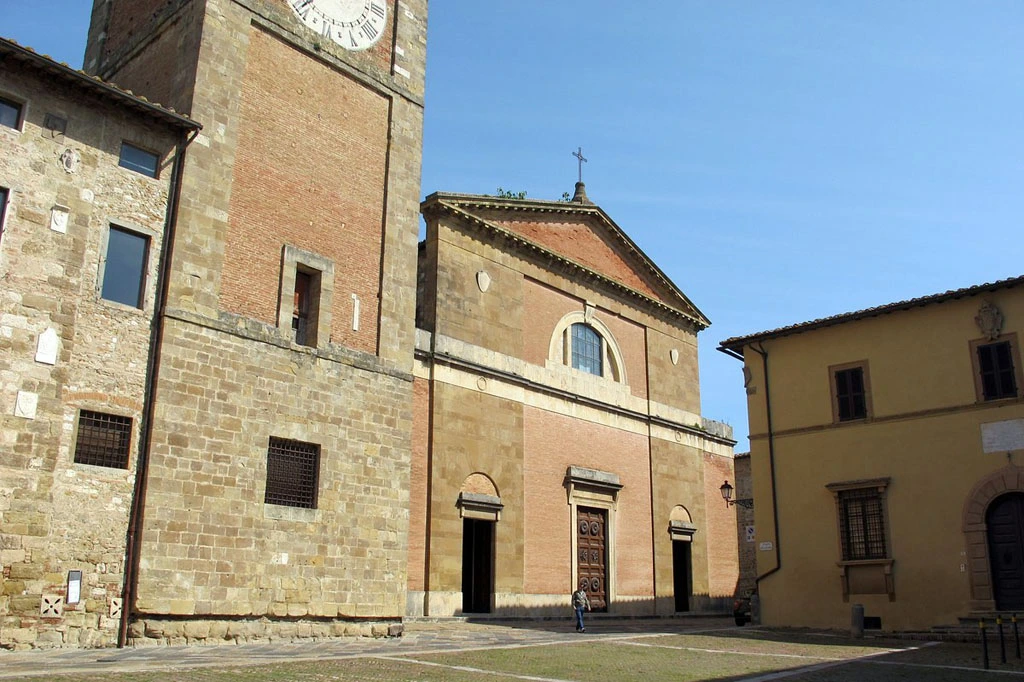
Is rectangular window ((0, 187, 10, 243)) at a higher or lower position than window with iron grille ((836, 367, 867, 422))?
higher

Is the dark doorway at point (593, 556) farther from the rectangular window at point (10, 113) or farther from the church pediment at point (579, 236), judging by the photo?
the rectangular window at point (10, 113)

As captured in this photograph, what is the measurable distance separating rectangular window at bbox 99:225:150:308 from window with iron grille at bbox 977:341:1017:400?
18.0m

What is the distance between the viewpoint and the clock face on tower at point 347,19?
18.4m

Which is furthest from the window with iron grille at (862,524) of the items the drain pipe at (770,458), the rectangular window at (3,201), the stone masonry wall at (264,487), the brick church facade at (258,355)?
the rectangular window at (3,201)

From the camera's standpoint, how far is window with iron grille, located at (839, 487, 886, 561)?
68.7 feet

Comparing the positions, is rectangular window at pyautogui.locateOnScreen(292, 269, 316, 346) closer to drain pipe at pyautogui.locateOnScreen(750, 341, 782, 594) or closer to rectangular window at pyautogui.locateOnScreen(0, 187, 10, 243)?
rectangular window at pyautogui.locateOnScreen(0, 187, 10, 243)

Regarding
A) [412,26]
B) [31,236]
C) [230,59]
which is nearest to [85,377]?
[31,236]

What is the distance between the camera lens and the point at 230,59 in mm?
16484

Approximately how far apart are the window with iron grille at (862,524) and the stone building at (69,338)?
53.7 feet

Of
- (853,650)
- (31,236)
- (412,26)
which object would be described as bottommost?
(853,650)

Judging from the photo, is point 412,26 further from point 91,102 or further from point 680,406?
point 680,406

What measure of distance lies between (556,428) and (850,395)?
815 cm

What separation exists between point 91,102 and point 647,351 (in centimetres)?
2009

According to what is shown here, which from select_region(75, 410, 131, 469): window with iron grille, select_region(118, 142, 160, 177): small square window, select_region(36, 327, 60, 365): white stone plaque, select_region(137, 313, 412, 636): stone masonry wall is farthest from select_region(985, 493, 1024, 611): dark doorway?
select_region(36, 327, 60, 365): white stone plaque
